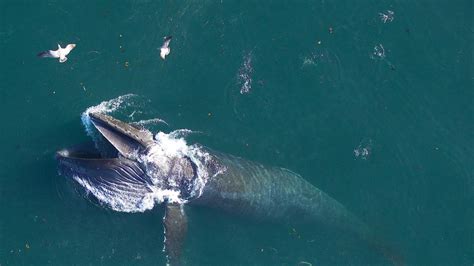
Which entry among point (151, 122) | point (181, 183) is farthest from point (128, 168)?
point (151, 122)

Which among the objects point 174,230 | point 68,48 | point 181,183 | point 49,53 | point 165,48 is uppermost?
point 165,48

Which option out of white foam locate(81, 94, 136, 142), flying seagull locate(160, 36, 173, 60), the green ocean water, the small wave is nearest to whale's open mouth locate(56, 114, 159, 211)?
the green ocean water

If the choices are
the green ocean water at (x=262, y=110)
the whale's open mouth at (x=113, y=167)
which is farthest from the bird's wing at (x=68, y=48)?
the whale's open mouth at (x=113, y=167)

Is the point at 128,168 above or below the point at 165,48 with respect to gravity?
below

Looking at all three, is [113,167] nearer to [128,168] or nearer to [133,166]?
[128,168]

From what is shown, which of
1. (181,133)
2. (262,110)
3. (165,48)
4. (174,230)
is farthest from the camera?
(262,110)

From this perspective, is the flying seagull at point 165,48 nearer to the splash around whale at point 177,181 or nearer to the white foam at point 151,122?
the splash around whale at point 177,181

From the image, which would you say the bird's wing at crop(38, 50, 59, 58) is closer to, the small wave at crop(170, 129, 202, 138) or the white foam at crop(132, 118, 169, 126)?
the white foam at crop(132, 118, 169, 126)
